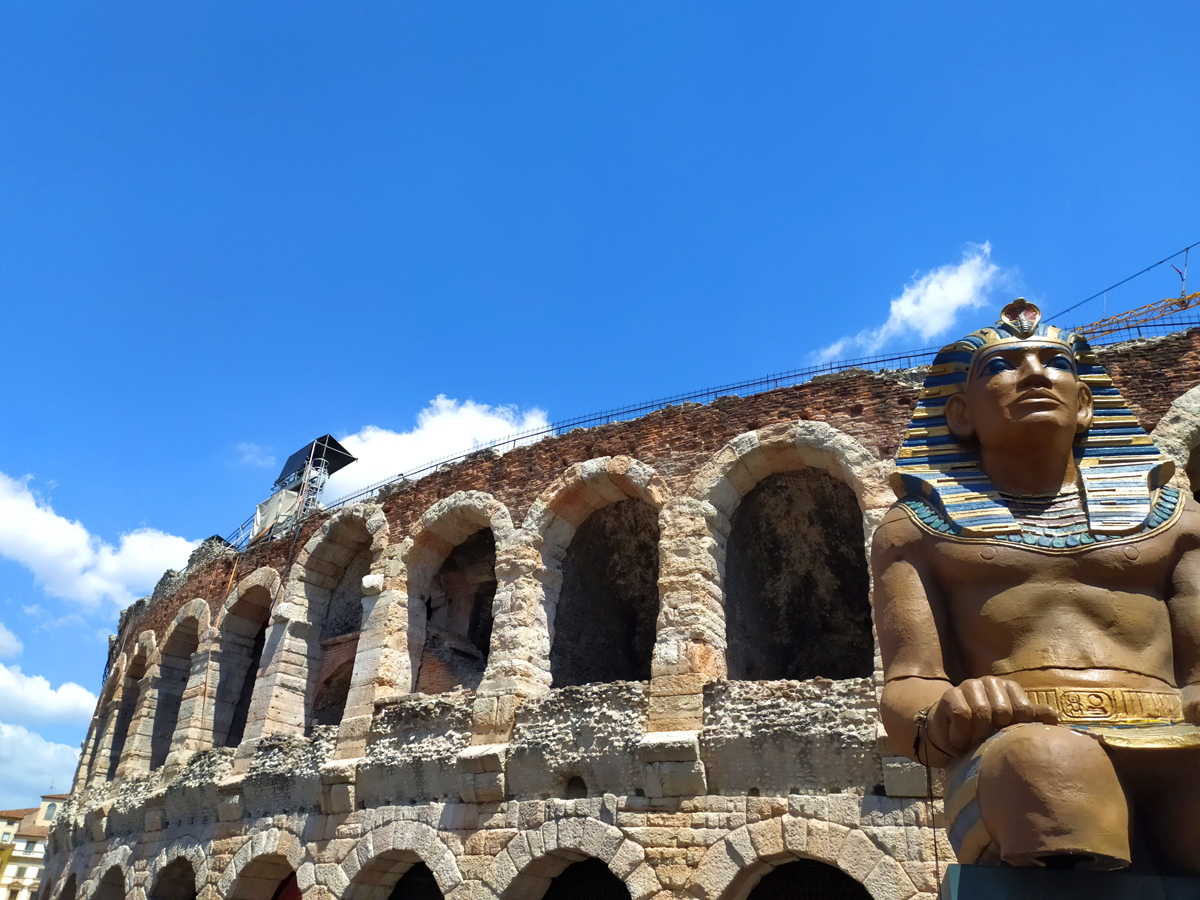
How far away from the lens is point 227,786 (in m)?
10.7

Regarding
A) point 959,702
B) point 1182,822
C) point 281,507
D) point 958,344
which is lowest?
point 1182,822

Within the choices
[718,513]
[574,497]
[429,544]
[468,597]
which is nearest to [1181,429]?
[718,513]

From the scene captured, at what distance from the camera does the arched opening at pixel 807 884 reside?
7250 mm

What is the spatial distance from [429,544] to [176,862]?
524cm

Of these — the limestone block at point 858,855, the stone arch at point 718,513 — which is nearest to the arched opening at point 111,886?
the stone arch at point 718,513

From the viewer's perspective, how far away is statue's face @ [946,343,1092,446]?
11.3 feet

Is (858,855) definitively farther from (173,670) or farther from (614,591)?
(173,670)

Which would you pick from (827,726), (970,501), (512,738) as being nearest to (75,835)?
(512,738)

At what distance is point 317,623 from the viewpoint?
40.0 ft

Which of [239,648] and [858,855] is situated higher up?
[239,648]

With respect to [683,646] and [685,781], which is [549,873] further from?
[683,646]

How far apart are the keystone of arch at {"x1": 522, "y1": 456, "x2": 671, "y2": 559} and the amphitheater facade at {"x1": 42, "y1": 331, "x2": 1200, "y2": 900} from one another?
0.03 metres

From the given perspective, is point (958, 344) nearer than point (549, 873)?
Yes

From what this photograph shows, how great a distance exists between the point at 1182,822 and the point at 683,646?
5605mm
